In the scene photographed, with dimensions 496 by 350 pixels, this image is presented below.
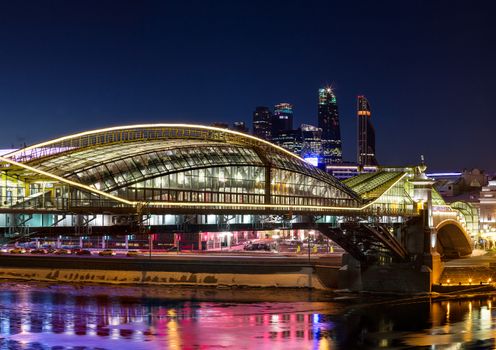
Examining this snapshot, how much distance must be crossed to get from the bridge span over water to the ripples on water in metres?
5.95

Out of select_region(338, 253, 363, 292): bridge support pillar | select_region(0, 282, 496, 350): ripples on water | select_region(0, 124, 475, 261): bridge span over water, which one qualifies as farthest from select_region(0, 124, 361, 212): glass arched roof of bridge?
select_region(0, 282, 496, 350): ripples on water

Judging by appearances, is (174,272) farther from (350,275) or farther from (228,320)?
(228,320)

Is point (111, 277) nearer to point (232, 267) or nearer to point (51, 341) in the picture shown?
point (232, 267)

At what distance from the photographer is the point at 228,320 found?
60750mm

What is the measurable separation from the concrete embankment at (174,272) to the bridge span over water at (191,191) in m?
4.87

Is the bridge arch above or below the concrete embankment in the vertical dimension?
above

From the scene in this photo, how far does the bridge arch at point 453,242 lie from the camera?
115 metres

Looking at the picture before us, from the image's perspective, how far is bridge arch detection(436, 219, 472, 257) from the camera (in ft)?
377

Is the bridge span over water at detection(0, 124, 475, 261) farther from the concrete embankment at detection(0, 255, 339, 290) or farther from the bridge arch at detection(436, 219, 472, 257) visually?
the bridge arch at detection(436, 219, 472, 257)

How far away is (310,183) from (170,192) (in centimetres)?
2076

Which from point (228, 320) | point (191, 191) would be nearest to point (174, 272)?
point (191, 191)

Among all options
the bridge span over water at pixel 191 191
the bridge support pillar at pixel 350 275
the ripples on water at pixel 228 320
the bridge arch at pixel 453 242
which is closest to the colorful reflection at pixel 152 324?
the ripples on water at pixel 228 320

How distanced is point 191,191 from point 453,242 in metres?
57.0

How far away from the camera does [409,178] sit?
96.9 m
